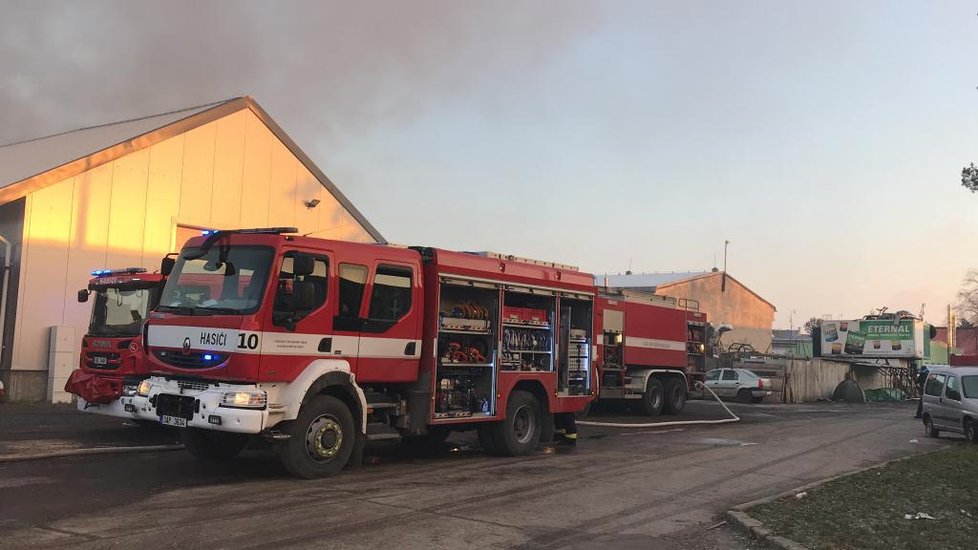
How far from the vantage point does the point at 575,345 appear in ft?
44.3

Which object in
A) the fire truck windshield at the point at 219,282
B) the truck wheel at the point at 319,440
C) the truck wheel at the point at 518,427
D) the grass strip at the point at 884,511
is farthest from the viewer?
the truck wheel at the point at 518,427

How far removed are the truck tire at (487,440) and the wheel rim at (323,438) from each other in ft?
10.4

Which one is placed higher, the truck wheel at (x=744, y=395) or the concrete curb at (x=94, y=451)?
the concrete curb at (x=94, y=451)

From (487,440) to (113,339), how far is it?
6357 mm

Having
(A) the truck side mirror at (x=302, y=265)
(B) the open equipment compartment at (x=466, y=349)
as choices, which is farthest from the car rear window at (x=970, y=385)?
(A) the truck side mirror at (x=302, y=265)

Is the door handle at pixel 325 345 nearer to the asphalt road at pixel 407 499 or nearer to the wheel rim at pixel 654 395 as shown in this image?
the asphalt road at pixel 407 499

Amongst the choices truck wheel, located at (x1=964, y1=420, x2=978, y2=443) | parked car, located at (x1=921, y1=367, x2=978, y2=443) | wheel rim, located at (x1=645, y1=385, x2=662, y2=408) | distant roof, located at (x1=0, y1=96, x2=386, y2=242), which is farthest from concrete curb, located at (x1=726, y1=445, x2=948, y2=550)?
distant roof, located at (x1=0, y1=96, x2=386, y2=242)

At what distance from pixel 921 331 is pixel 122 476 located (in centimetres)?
4959

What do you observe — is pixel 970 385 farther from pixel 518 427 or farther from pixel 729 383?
pixel 729 383

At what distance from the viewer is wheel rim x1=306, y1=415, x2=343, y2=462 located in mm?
9102

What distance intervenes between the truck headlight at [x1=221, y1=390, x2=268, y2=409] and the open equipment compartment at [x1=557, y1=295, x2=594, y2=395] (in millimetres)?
5861

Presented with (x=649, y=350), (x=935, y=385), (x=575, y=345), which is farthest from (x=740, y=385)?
(x=575, y=345)

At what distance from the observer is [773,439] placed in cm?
1675

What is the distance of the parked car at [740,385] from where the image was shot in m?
31.8
